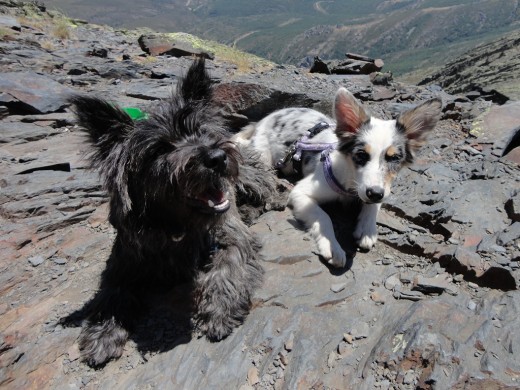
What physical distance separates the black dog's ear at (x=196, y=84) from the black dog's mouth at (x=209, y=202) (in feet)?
2.87

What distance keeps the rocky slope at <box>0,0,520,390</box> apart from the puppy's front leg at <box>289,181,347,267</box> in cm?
13

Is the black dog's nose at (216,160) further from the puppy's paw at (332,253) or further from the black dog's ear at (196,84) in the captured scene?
the puppy's paw at (332,253)

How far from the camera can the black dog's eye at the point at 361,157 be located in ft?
14.5

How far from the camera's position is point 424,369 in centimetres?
298

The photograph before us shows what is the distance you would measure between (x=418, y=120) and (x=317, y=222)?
1598mm

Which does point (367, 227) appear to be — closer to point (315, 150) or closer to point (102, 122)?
point (315, 150)

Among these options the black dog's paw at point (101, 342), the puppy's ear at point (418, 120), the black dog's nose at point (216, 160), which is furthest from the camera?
the puppy's ear at point (418, 120)

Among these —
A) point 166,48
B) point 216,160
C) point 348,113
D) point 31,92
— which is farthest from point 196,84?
point 166,48

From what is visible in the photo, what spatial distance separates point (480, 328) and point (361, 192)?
1.60m

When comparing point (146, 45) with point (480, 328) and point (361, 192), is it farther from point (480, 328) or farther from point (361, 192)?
point (480, 328)

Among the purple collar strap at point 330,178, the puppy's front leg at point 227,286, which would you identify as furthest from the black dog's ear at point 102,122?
the purple collar strap at point 330,178

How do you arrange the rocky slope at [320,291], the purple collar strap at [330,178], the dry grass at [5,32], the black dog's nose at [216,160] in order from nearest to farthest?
the rocky slope at [320,291], the black dog's nose at [216,160], the purple collar strap at [330,178], the dry grass at [5,32]

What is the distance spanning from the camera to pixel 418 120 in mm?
4684

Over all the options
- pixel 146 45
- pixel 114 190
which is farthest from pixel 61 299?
pixel 146 45
